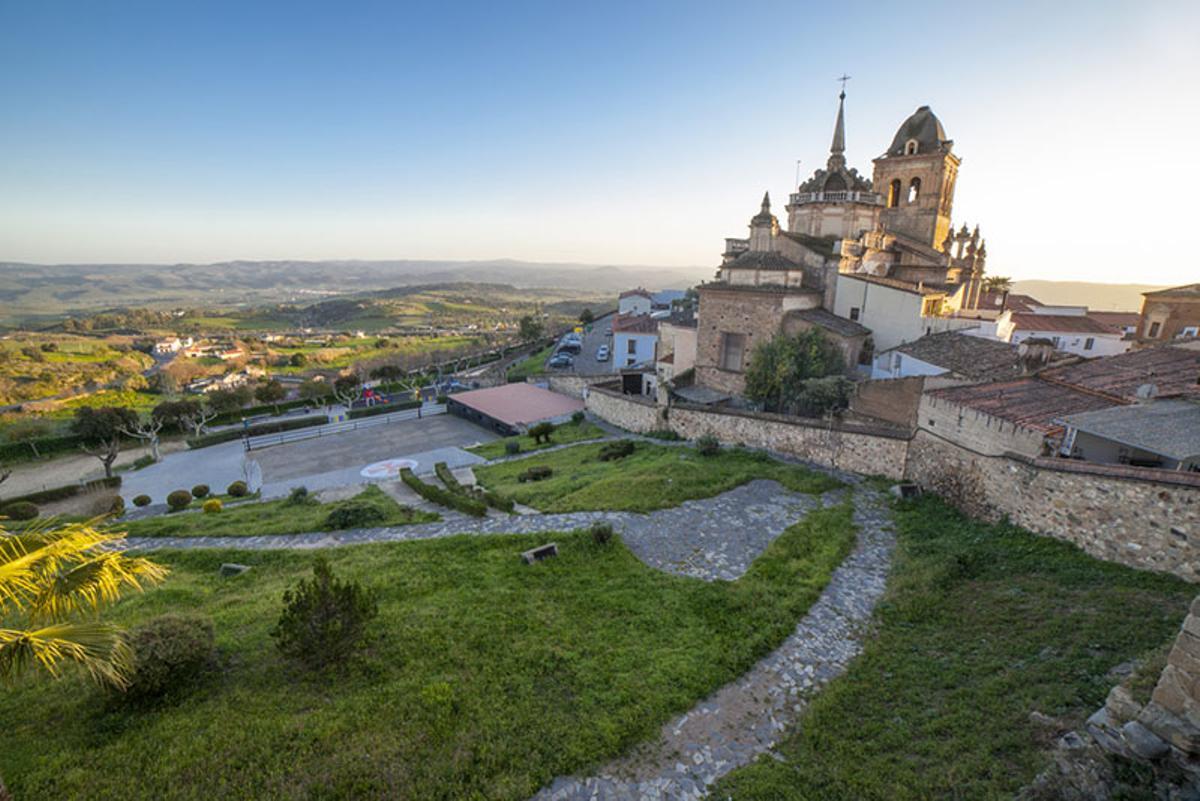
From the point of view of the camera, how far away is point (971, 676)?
861 cm

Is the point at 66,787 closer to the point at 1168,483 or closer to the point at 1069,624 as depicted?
the point at 1069,624

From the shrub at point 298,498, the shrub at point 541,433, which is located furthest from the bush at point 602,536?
the shrub at point 541,433

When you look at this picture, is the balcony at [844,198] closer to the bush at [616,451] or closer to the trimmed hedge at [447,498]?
the bush at [616,451]

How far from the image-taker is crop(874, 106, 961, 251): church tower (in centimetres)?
3500

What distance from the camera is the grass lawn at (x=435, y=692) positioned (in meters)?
6.89

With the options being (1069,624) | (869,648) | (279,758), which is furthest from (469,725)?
(1069,624)

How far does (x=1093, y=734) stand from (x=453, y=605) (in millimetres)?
10817

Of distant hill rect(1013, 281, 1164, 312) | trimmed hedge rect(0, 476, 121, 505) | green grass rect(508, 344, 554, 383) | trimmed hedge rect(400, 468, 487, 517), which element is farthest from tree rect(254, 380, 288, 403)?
distant hill rect(1013, 281, 1164, 312)

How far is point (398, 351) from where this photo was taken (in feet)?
271

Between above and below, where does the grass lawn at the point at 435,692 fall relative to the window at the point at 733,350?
below

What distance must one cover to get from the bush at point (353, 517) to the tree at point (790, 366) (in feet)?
63.2

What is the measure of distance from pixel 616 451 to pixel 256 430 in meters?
30.9

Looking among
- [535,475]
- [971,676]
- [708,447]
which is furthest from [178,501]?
[971,676]

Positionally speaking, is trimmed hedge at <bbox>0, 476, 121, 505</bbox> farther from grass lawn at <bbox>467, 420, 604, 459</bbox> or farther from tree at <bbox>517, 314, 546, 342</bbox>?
tree at <bbox>517, 314, 546, 342</bbox>
